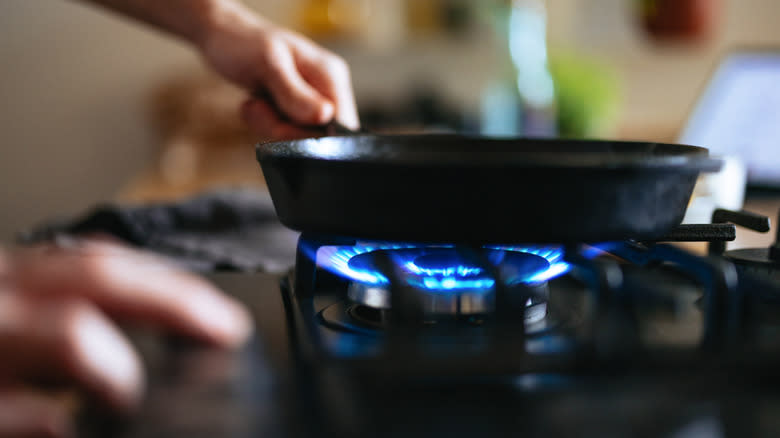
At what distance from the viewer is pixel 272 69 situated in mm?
725

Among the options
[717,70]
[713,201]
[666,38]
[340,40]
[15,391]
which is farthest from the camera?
[666,38]

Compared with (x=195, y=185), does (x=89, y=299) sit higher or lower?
higher

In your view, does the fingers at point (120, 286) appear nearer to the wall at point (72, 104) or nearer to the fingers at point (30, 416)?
the fingers at point (30, 416)

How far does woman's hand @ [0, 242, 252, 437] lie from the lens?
27 centimetres

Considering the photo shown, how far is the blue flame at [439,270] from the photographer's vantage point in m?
0.44

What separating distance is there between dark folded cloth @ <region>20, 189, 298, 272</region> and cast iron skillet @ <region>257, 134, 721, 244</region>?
261mm

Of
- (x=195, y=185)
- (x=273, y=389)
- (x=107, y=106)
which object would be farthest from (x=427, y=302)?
(x=107, y=106)

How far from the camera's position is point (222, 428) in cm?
30

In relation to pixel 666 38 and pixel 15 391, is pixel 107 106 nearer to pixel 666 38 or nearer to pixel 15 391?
pixel 666 38

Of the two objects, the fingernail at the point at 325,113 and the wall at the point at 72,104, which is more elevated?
the fingernail at the point at 325,113

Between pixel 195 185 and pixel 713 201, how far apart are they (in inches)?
39.9

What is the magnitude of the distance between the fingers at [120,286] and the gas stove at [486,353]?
0.04 metres

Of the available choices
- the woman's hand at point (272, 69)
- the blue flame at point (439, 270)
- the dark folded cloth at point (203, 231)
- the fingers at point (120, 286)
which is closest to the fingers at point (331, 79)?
the woman's hand at point (272, 69)

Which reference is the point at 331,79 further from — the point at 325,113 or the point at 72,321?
the point at 72,321
